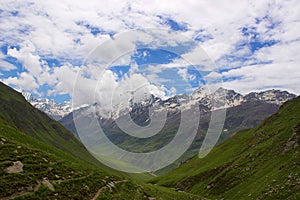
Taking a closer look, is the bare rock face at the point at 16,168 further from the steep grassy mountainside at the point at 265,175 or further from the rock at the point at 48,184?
the steep grassy mountainside at the point at 265,175

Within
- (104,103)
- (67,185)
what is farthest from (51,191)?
(104,103)

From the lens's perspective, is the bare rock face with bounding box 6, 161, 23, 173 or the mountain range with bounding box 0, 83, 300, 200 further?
the bare rock face with bounding box 6, 161, 23, 173

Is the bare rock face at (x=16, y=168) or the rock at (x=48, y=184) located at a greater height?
the bare rock face at (x=16, y=168)

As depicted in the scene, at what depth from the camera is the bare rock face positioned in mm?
26250

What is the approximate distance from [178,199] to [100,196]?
22.5m

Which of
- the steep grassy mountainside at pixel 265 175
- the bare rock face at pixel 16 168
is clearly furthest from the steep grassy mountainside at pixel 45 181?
the steep grassy mountainside at pixel 265 175

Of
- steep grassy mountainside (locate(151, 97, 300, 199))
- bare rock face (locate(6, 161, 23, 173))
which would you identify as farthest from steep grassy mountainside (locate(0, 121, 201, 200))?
steep grassy mountainside (locate(151, 97, 300, 199))

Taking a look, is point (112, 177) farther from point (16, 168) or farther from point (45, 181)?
point (16, 168)

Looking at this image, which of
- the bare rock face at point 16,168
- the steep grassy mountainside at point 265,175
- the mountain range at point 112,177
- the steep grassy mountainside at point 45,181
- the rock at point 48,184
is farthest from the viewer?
the steep grassy mountainside at point 265,175

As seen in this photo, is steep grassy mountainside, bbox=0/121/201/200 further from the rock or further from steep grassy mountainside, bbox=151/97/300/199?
steep grassy mountainside, bbox=151/97/300/199

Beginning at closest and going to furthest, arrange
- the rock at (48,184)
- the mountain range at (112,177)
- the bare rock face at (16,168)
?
the mountain range at (112,177) → the rock at (48,184) → the bare rock face at (16,168)

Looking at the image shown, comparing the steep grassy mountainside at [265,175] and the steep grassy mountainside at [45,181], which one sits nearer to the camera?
the steep grassy mountainside at [45,181]

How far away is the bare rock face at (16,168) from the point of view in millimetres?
26250

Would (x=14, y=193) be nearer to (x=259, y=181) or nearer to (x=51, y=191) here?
(x=51, y=191)
